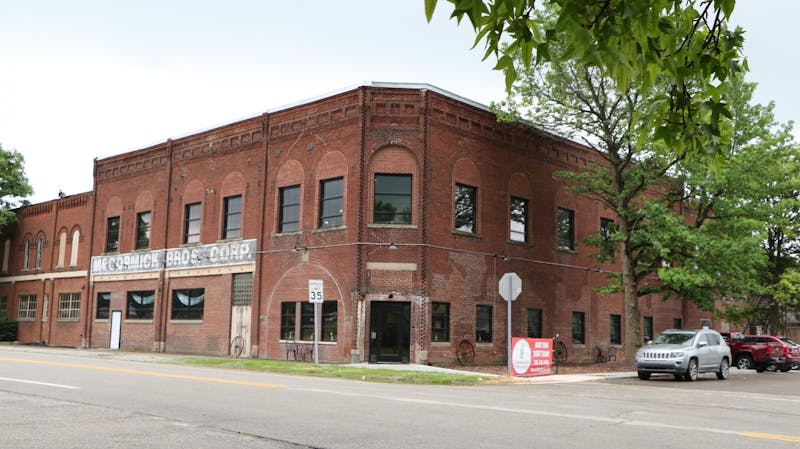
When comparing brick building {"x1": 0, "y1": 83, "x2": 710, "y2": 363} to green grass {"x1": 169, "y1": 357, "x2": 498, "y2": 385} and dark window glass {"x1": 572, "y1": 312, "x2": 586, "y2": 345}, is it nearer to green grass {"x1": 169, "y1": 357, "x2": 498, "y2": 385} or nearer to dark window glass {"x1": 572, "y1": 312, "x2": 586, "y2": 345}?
dark window glass {"x1": 572, "y1": 312, "x2": 586, "y2": 345}

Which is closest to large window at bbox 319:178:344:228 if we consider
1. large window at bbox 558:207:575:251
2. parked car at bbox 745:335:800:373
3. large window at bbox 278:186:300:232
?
large window at bbox 278:186:300:232

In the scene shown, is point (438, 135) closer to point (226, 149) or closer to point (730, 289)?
point (226, 149)

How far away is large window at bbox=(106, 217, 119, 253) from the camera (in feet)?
126

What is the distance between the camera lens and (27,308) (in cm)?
4512

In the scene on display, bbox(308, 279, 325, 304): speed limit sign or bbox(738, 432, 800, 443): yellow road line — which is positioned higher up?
bbox(308, 279, 325, 304): speed limit sign

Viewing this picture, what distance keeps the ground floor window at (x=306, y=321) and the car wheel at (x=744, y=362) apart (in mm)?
18828

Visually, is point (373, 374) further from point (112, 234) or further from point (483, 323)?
point (112, 234)

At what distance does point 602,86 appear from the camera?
2731cm

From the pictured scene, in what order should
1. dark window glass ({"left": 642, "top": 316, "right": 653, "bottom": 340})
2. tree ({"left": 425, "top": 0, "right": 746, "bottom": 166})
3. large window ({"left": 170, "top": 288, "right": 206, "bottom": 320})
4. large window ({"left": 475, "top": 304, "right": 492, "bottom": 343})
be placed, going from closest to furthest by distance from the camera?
1. tree ({"left": 425, "top": 0, "right": 746, "bottom": 166})
2. large window ({"left": 475, "top": 304, "right": 492, "bottom": 343})
3. large window ({"left": 170, "top": 288, "right": 206, "bottom": 320})
4. dark window glass ({"left": 642, "top": 316, "right": 653, "bottom": 340})

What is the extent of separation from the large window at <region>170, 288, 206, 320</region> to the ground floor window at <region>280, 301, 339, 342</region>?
229 inches

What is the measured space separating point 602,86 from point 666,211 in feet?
17.7

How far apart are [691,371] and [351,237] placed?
41.2ft

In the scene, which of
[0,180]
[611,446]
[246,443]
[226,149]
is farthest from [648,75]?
[0,180]

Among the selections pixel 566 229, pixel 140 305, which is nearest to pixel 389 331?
pixel 566 229
